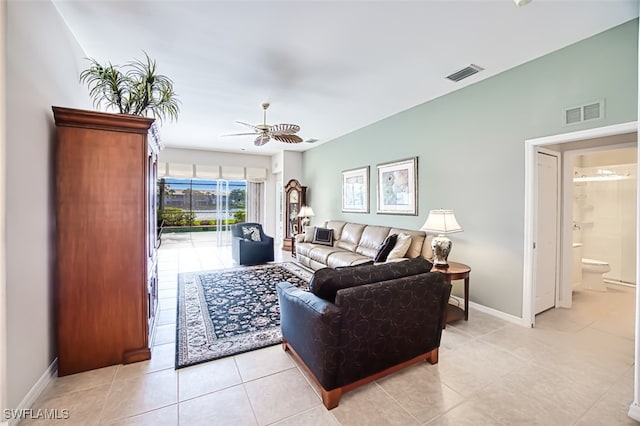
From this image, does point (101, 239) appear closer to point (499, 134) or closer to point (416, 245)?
point (416, 245)

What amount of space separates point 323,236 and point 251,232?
165 centimetres

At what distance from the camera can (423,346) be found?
2.23m

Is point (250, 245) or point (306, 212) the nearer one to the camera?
point (250, 245)

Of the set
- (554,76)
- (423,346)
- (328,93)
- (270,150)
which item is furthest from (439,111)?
(270,150)

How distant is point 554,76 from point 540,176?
109 centimetres

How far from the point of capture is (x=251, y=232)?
20.2ft

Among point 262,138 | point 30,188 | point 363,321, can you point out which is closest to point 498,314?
point 363,321

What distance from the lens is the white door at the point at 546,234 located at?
3281 mm

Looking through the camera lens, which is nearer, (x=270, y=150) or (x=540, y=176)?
(x=540, y=176)

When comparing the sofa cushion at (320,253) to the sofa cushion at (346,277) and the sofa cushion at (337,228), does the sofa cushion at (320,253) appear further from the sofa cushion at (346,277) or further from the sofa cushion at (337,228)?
the sofa cushion at (346,277)

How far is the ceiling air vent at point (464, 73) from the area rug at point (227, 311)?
3578 millimetres

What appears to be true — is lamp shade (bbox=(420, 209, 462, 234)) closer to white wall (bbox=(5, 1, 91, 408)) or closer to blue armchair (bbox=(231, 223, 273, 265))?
white wall (bbox=(5, 1, 91, 408))

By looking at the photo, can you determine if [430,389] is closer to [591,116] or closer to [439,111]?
[591,116]

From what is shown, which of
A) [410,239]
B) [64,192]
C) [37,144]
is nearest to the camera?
[37,144]
